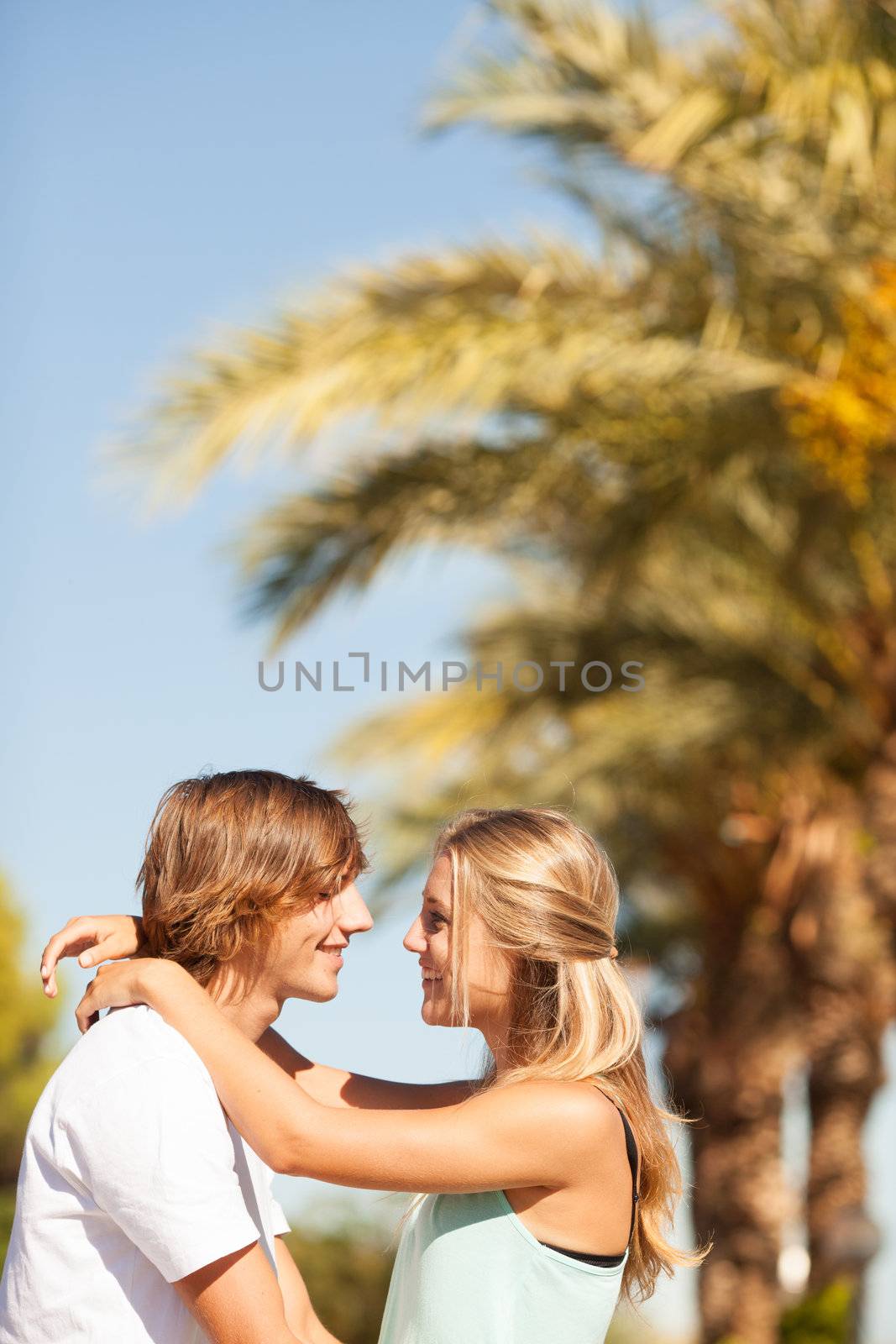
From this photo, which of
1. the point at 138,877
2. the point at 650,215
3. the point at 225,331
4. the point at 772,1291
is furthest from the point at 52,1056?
the point at 138,877

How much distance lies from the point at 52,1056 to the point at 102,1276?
13.8 meters

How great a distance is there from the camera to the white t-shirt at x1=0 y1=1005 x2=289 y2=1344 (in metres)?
1.66

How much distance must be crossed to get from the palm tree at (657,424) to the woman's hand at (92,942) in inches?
182

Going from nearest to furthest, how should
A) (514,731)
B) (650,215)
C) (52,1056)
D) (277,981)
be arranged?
1. (277,981)
2. (650,215)
3. (514,731)
4. (52,1056)

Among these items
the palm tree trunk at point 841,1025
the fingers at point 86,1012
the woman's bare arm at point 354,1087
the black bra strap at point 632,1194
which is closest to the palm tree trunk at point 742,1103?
the palm tree trunk at point 841,1025

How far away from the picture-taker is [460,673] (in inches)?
371

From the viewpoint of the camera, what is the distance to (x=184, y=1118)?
170 centimetres

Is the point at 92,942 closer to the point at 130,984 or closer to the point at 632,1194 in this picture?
the point at 130,984

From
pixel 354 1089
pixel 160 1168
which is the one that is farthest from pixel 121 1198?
pixel 354 1089

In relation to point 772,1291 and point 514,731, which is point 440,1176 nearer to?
point 514,731

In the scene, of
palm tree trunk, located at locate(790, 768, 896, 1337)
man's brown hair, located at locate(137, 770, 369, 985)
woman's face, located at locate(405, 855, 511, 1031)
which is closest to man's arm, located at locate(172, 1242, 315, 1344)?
man's brown hair, located at locate(137, 770, 369, 985)

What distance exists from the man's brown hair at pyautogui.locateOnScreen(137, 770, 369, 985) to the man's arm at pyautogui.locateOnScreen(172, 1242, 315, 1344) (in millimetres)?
414

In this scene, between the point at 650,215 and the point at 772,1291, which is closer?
the point at 650,215

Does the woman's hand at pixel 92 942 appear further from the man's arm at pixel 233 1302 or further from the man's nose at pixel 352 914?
the man's arm at pixel 233 1302
